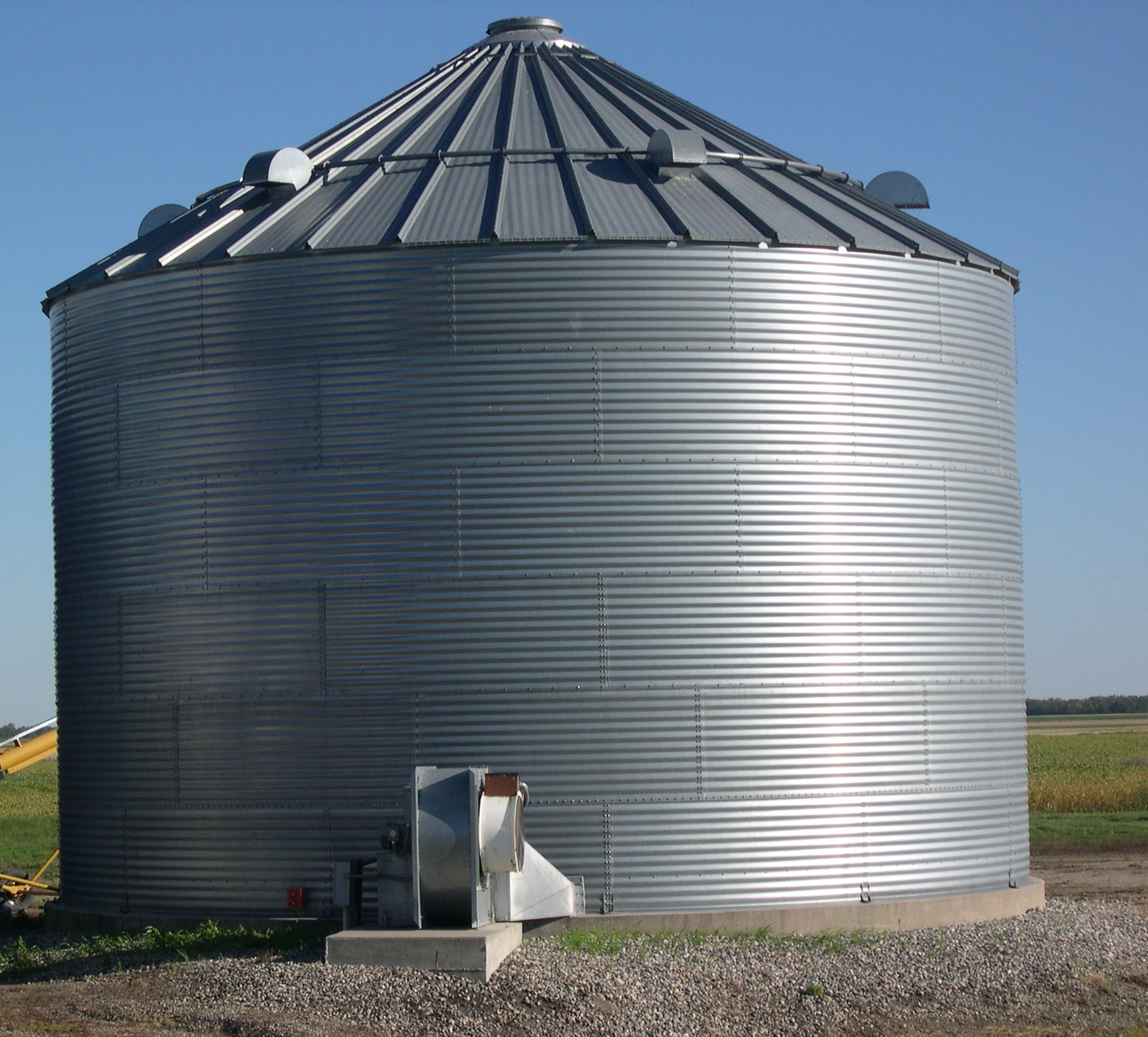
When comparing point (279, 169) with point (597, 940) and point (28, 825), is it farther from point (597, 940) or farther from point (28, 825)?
point (28, 825)

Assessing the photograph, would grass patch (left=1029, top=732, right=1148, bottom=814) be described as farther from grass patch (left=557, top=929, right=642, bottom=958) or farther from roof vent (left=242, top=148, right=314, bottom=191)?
roof vent (left=242, top=148, right=314, bottom=191)

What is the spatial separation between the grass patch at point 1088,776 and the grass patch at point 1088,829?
1.53 m

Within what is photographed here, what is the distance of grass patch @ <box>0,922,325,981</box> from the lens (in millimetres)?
18484

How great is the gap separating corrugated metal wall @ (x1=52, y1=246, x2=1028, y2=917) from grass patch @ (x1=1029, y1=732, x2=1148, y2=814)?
80.8 feet

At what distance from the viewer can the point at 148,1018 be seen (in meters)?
15.8

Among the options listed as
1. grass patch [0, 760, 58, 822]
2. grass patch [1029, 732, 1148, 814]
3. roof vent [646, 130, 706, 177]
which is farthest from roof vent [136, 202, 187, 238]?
grass patch [1029, 732, 1148, 814]

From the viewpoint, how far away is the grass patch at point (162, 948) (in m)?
18.5

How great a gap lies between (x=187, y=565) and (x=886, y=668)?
884 centimetres

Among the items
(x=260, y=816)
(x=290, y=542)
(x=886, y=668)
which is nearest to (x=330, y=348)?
(x=290, y=542)

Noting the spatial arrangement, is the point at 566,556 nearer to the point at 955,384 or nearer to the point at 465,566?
the point at 465,566

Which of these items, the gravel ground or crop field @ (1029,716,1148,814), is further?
crop field @ (1029,716,1148,814)

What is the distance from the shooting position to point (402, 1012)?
15.3 metres

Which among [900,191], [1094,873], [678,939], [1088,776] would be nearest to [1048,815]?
[1094,873]

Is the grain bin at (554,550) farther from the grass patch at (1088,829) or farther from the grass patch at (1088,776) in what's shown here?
the grass patch at (1088,776)
